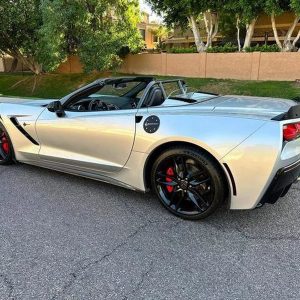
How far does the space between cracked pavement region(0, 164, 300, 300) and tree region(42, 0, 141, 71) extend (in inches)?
446

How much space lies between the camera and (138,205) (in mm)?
3627

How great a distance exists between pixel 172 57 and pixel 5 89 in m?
9.28

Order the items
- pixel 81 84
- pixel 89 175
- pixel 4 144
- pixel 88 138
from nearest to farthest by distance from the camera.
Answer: pixel 88 138 → pixel 89 175 → pixel 4 144 → pixel 81 84

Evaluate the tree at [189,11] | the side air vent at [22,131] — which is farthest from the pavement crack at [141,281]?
A: the tree at [189,11]

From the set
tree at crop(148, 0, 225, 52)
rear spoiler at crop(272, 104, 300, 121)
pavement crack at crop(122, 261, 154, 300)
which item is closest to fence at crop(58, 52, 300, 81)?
tree at crop(148, 0, 225, 52)

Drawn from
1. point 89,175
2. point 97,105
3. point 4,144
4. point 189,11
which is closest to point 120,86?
point 97,105

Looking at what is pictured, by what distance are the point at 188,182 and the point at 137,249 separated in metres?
0.79

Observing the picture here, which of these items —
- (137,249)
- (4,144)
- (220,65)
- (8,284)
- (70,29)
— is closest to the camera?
(8,284)

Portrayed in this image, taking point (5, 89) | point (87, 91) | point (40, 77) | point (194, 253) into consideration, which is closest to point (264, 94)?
point (87, 91)

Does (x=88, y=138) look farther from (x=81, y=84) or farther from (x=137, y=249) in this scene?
(x=81, y=84)

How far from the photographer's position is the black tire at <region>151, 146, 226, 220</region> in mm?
3008

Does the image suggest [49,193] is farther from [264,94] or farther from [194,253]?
[264,94]

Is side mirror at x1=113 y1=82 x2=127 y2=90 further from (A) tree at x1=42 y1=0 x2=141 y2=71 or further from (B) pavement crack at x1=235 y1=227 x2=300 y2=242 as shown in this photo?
(A) tree at x1=42 y1=0 x2=141 y2=71

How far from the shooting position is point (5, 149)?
4.79m
